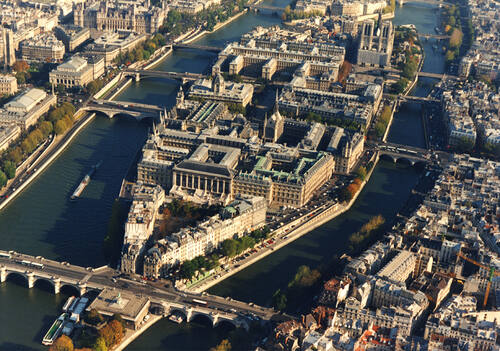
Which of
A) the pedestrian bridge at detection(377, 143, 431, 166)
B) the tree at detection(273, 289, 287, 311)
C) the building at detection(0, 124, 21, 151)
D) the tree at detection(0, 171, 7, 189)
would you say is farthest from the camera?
the pedestrian bridge at detection(377, 143, 431, 166)

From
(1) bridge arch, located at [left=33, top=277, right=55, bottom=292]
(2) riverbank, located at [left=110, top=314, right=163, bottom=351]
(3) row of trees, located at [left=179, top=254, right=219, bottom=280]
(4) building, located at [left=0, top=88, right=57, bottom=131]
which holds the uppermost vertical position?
(4) building, located at [left=0, top=88, right=57, bottom=131]

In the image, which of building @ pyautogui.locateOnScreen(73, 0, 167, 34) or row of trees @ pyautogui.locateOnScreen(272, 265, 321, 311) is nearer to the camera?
row of trees @ pyautogui.locateOnScreen(272, 265, 321, 311)

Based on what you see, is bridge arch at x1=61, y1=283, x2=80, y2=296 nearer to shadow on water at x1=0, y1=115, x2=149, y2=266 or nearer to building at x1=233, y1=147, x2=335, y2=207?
shadow on water at x1=0, y1=115, x2=149, y2=266

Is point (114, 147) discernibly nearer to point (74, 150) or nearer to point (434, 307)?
point (74, 150)

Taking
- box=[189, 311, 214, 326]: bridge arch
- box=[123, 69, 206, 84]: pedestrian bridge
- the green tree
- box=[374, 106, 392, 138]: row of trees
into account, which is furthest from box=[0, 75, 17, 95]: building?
box=[189, 311, 214, 326]: bridge arch

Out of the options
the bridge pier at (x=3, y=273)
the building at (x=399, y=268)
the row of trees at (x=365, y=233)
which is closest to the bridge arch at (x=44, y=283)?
the bridge pier at (x=3, y=273)

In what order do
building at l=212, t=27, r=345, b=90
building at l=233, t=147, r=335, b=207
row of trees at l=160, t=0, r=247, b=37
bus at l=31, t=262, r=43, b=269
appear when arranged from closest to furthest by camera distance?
bus at l=31, t=262, r=43, b=269
building at l=233, t=147, r=335, b=207
building at l=212, t=27, r=345, b=90
row of trees at l=160, t=0, r=247, b=37

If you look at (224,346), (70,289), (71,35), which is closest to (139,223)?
(70,289)

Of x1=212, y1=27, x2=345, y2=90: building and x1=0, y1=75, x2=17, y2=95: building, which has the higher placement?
x1=212, y1=27, x2=345, y2=90: building
